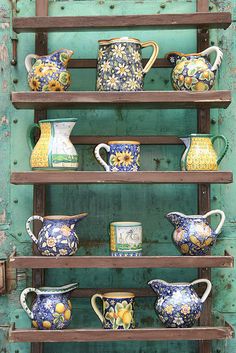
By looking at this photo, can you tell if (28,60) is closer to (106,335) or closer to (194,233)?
(194,233)

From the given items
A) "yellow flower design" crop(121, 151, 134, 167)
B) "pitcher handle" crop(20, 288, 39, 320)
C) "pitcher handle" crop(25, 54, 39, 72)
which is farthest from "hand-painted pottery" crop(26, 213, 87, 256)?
"pitcher handle" crop(25, 54, 39, 72)

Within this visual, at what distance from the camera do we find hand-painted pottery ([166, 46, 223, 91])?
1.84m

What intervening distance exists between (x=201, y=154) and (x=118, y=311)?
1.60 ft

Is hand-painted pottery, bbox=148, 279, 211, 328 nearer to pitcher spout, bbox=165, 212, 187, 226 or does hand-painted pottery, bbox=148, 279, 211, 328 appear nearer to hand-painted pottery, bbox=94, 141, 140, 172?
pitcher spout, bbox=165, 212, 187, 226

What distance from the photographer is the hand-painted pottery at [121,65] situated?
184 cm

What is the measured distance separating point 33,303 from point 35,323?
0.24 ft

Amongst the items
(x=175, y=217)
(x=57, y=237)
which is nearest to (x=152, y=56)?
(x=175, y=217)

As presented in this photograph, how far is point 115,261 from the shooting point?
1796 mm

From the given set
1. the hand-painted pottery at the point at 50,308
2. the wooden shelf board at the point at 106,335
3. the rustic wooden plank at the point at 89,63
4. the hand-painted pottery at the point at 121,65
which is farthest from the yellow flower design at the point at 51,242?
the rustic wooden plank at the point at 89,63

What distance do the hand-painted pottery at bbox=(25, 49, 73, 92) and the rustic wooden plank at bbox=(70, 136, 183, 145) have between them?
0.18 metres

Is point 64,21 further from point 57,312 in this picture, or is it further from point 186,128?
point 57,312

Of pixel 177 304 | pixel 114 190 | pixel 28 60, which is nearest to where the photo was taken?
pixel 177 304

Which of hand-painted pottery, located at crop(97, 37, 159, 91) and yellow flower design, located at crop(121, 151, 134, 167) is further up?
hand-painted pottery, located at crop(97, 37, 159, 91)

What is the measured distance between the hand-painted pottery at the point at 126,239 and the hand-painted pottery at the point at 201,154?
9.0 inches
